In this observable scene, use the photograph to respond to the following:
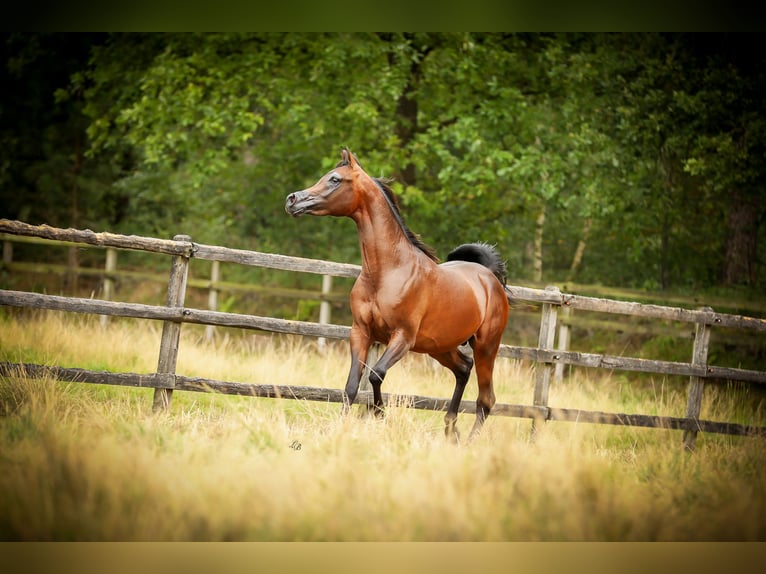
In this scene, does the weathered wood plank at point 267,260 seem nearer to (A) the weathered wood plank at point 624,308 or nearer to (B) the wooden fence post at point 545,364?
(A) the weathered wood plank at point 624,308

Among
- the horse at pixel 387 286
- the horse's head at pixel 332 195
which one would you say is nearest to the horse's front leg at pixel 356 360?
the horse at pixel 387 286

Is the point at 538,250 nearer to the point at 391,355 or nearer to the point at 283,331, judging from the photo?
the point at 283,331

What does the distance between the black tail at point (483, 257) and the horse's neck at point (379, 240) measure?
1.04 metres

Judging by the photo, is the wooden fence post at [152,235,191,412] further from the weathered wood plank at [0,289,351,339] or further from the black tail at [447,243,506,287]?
the black tail at [447,243,506,287]

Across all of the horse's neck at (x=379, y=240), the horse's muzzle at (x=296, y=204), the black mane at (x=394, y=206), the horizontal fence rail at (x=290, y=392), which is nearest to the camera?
the horse's muzzle at (x=296, y=204)

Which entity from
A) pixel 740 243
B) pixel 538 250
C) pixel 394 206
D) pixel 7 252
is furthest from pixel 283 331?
pixel 538 250

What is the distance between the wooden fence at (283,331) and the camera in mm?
4758

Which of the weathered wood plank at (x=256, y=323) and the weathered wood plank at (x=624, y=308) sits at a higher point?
the weathered wood plank at (x=624, y=308)

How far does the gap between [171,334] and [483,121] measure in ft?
18.1

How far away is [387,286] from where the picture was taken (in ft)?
14.0


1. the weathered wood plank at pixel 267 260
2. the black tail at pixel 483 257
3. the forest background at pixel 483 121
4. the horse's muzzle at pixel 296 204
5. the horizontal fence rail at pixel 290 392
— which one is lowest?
the horizontal fence rail at pixel 290 392

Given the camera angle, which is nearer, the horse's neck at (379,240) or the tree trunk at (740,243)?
the horse's neck at (379,240)
